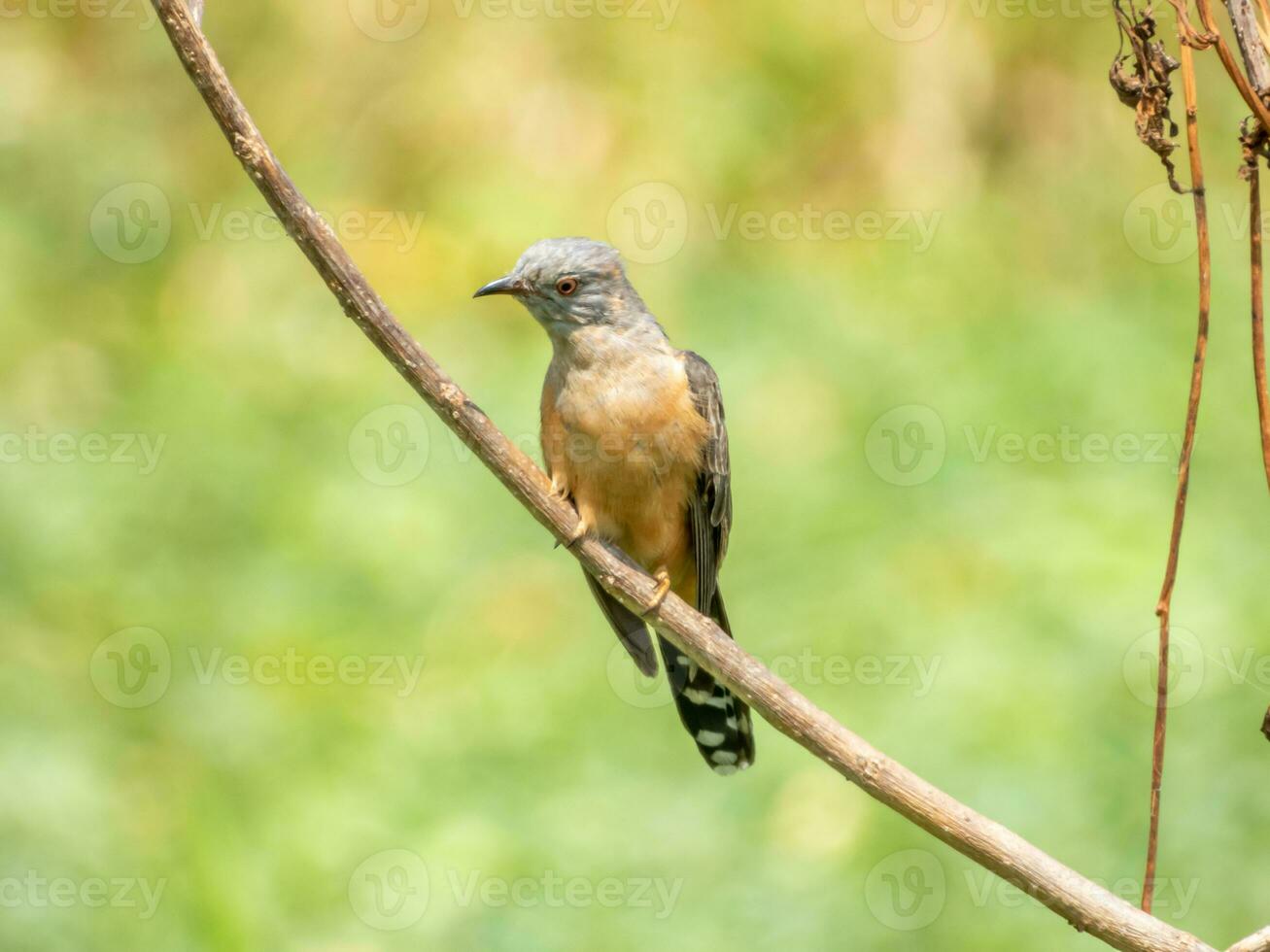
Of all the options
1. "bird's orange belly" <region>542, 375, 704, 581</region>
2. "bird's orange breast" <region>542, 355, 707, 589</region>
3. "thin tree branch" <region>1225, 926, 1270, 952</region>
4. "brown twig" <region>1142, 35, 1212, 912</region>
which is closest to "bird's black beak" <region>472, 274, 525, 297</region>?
"bird's orange breast" <region>542, 355, 707, 589</region>

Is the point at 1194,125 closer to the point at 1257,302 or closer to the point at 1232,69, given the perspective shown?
the point at 1232,69

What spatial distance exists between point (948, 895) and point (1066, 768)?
98 cm

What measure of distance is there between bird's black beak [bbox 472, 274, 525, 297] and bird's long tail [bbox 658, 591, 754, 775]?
1.45m

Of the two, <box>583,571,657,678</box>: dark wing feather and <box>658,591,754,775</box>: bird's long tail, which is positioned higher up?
<box>583,571,657,678</box>: dark wing feather

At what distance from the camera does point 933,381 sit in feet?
30.1

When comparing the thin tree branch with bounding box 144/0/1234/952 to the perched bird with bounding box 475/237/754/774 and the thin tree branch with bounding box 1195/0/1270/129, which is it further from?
the thin tree branch with bounding box 1195/0/1270/129

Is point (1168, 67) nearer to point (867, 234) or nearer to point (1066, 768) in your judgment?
point (1066, 768)

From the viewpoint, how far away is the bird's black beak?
4496mm

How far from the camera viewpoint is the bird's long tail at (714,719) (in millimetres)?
5113

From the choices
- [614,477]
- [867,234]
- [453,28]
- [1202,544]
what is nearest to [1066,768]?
[1202,544]

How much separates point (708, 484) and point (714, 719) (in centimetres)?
89

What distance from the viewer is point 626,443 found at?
4.86 metres

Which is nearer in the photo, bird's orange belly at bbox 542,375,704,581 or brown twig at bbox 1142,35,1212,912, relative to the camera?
brown twig at bbox 1142,35,1212,912

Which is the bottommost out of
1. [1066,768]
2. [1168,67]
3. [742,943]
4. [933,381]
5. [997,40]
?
[742,943]
